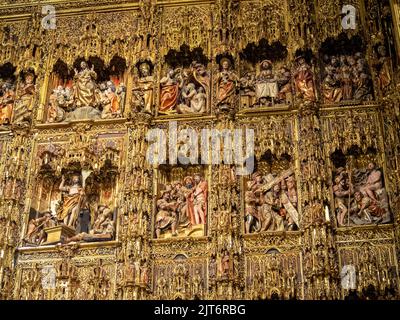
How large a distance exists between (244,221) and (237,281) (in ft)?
4.84

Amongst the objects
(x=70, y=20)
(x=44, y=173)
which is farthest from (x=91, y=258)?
(x=70, y=20)

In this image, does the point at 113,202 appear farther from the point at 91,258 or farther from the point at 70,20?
the point at 70,20

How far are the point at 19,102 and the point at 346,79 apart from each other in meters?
7.87

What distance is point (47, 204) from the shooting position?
1670 centimetres

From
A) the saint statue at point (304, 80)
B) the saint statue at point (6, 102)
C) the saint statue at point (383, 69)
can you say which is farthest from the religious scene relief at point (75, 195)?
the saint statue at point (383, 69)

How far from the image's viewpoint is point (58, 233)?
626 inches

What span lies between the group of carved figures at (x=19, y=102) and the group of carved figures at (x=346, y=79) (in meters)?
7.06

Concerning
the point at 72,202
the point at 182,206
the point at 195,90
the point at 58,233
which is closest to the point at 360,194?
the point at 182,206

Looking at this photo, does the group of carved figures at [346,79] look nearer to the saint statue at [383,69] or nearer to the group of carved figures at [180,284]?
the saint statue at [383,69]

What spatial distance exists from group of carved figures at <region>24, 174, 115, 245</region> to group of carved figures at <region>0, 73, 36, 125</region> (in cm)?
223

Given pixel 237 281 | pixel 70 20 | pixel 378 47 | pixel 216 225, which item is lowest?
pixel 237 281

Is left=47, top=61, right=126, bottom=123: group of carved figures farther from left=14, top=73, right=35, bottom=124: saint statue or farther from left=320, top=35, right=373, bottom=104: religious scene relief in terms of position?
left=320, top=35, right=373, bottom=104: religious scene relief

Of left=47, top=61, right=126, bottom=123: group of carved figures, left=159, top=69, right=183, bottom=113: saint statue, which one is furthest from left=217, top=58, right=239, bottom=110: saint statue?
left=47, top=61, right=126, bottom=123: group of carved figures

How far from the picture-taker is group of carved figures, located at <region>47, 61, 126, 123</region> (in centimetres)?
1753
